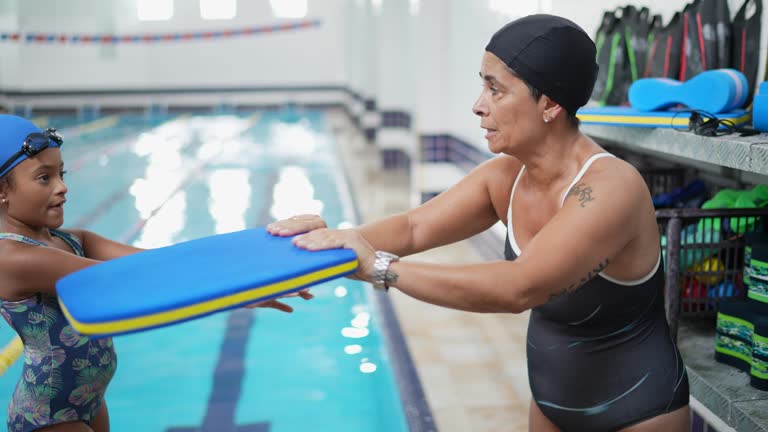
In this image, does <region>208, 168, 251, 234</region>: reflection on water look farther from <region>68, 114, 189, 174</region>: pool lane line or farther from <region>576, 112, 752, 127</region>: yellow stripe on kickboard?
<region>576, 112, 752, 127</region>: yellow stripe on kickboard

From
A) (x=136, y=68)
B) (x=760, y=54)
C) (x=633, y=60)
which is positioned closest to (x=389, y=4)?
(x=633, y=60)

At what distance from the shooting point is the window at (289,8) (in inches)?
793

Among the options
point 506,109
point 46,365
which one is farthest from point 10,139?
point 506,109

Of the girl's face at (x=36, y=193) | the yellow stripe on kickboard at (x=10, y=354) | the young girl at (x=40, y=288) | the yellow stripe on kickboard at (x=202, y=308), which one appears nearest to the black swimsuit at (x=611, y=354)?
the yellow stripe on kickboard at (x=202, y=308)

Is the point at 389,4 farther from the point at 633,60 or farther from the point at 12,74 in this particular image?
the point at 12,74

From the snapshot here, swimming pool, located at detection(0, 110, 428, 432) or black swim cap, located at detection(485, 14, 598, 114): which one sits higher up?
black swim cap, located at detection(485, 14, 598, 114)

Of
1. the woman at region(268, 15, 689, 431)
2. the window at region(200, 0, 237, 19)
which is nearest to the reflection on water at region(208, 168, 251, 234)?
the woman at region(268, 15, 689, 431)

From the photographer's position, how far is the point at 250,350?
4414mm

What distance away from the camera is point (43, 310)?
1.99m

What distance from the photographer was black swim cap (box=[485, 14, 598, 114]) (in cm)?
158

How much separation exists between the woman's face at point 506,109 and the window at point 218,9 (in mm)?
19511

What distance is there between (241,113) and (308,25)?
3268 mm

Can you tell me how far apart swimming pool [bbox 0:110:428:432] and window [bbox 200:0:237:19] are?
11681 mm

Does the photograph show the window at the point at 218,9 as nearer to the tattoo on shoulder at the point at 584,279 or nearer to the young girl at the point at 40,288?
the young girl at the point at 40,288
